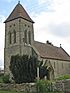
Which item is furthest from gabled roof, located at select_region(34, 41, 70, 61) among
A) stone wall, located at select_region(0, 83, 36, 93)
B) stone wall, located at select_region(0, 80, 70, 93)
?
stone wall, located at select_region(0, 80, 70, 93)

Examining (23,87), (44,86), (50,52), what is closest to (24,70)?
(23,87)

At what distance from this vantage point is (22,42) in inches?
1825

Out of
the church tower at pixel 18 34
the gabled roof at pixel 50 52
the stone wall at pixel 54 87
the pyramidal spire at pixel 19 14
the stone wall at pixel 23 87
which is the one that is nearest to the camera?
the stone wall at pixel 54 87

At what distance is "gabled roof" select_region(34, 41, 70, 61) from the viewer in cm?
4981

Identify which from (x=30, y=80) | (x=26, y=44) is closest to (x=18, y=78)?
(x=30, y=80)

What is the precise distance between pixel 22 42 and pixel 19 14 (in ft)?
20.4

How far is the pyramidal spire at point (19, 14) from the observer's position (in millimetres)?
48162

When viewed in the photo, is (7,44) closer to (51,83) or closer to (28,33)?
(28,33)

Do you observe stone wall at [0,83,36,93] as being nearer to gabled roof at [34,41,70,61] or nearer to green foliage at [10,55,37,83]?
green foliage at [10,55,37,83]

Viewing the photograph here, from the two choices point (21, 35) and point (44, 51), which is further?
point (44, 51)

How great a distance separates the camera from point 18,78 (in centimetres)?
3450

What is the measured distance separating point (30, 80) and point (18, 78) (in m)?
1.86

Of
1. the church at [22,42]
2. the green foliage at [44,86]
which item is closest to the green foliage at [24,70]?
the green foliage at [44,86]

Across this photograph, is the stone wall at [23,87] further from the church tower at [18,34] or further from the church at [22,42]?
the church tower at [18,34]
